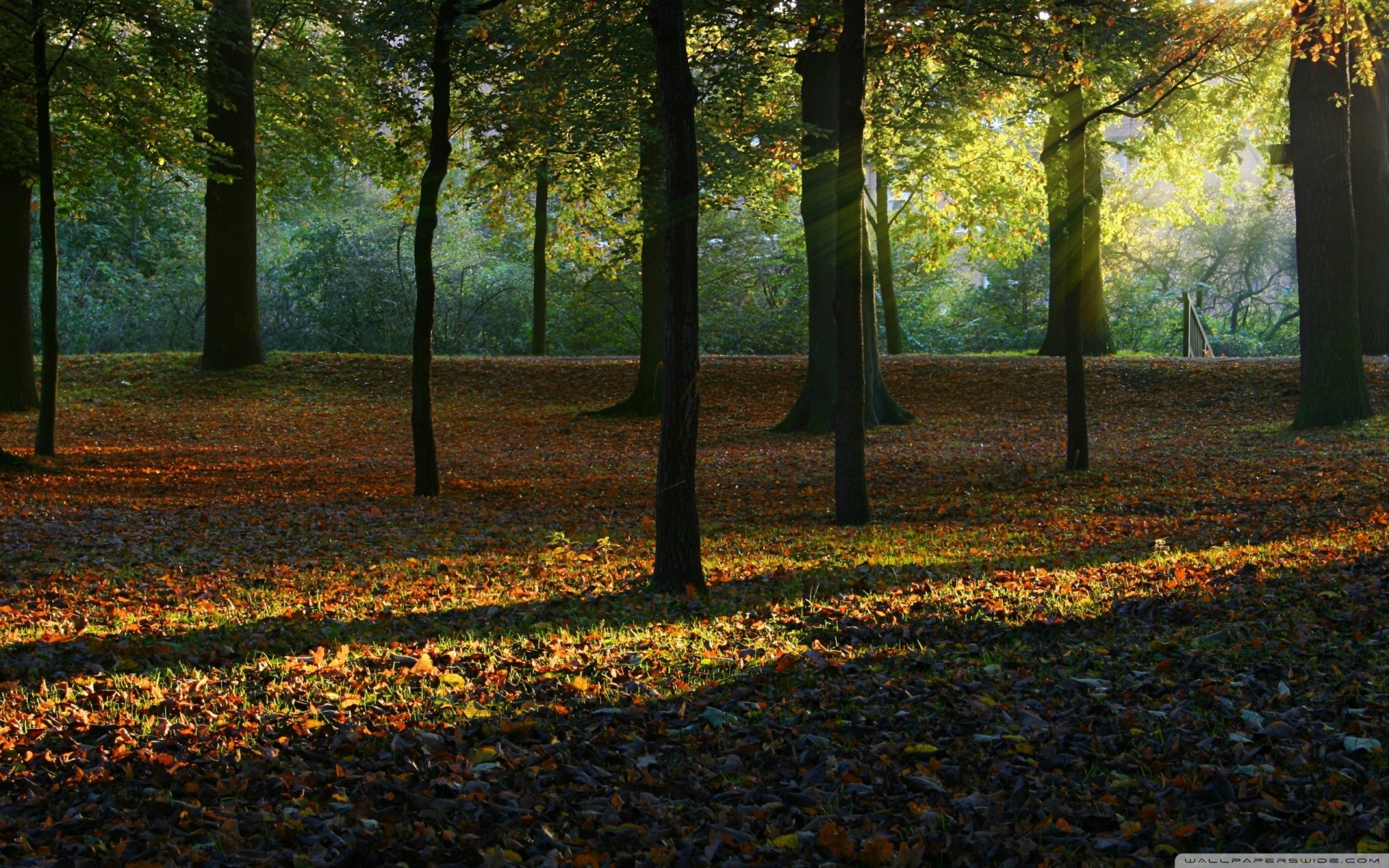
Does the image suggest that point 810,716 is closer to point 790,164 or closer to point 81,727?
point 81,727

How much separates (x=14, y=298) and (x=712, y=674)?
62.1ft

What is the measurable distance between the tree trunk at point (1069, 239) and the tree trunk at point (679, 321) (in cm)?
595

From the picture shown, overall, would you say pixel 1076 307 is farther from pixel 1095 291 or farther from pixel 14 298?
pixel 14 298

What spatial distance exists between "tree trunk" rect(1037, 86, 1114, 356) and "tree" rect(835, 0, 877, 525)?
301 centimetres

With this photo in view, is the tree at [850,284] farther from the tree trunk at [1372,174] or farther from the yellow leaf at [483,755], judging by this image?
the tree trunk at [1372,174]

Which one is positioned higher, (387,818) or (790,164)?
(790,164)

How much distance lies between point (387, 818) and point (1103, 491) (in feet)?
31.6

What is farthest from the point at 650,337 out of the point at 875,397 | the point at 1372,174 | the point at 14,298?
the point at 1372,174

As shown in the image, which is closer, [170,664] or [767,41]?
[170,664]

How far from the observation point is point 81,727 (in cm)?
472

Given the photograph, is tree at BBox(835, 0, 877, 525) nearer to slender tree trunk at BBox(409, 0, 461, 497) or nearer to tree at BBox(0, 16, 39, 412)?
slender tree trunk at BBox(409, 0, 461, 497)

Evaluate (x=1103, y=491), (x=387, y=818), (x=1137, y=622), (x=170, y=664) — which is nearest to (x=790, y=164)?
(x=1103, y=491)

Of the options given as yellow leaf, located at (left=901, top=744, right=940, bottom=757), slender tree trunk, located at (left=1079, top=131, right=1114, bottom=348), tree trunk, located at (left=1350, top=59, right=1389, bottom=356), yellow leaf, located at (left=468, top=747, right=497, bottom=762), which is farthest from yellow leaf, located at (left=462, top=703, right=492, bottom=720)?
slender tree trunk, located at (left=1079, top=131, right=1114, bottom=348)

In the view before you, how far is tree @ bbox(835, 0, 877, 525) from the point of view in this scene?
9766 millimetres
